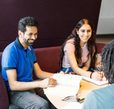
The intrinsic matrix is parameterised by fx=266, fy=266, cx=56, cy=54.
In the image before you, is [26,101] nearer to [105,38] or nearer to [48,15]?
[48,15]

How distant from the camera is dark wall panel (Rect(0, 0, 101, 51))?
11.2ft

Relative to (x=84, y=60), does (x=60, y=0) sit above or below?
above

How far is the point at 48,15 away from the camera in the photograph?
12.1 feet

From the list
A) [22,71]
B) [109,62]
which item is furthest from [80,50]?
[109,62]

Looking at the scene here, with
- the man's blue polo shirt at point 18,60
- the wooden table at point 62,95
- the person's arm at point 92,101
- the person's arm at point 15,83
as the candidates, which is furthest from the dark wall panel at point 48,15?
the person's arm at point 92,101

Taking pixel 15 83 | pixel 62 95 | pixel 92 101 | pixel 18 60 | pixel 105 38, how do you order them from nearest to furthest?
pixel 92 101, pixel 62 95, pixel 15 83, pixel 18 60, pixel 105 38

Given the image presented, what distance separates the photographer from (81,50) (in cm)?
310

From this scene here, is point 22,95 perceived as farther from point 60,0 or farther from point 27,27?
point 60,0

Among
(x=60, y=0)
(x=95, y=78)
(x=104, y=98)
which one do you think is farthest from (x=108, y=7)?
(x=104, y=98)

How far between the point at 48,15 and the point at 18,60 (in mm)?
1263

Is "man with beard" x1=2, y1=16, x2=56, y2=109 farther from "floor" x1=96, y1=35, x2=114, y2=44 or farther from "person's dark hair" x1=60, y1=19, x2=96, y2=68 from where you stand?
"floor" x1=96, y1=35, x2=114, y2=44

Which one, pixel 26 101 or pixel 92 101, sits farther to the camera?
pixel 26 101

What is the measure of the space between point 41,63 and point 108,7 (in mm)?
3076

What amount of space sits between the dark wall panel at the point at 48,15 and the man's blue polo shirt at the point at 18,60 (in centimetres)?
83
